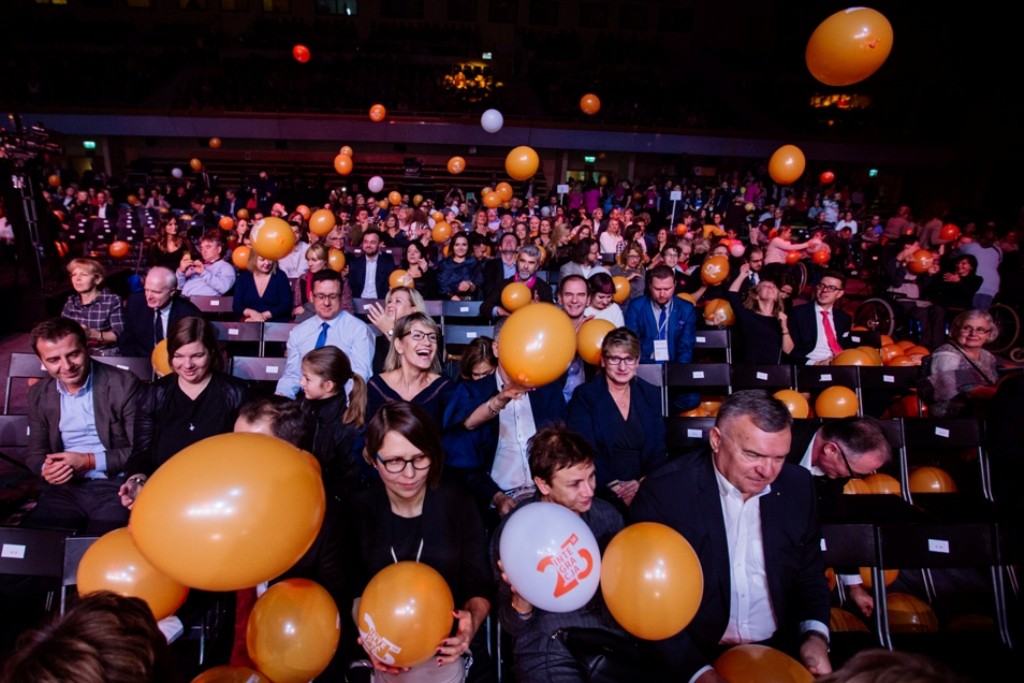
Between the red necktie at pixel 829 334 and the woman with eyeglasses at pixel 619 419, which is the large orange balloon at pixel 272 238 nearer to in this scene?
the woman with eyeglasses at pixel 619 419

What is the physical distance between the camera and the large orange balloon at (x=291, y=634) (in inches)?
55.4

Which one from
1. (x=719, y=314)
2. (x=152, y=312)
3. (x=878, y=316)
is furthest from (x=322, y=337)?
(x=878, y=316)

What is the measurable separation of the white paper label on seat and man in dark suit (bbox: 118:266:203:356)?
1.90 metres

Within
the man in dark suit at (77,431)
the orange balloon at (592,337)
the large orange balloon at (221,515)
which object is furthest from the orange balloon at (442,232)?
the large orange balloon at (221,515)

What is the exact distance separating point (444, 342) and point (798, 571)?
3.33m

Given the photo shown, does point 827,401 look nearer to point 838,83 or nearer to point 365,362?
point 838,83

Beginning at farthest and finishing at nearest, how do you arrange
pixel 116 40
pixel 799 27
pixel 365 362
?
pixel 799 27 < pixel 116 40 < pixel 365 362

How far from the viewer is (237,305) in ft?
15.2

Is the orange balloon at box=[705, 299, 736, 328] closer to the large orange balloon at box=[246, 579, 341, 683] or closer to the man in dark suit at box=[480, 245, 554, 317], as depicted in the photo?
the man in dark suit at box=[480, 245, 554, 317]

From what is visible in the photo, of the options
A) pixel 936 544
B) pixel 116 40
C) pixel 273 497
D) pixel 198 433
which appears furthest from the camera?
pixel 116 40

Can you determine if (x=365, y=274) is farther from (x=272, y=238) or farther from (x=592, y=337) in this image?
(x=592, y=337)

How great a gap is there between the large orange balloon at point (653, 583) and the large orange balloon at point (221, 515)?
90 cm

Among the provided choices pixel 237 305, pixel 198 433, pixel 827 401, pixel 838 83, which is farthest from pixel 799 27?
pixel 198 433

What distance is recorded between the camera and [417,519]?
1.74m
